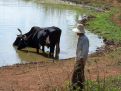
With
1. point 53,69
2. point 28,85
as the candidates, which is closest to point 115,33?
point 53,69

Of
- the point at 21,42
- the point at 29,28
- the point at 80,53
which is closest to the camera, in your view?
the point at 80,53

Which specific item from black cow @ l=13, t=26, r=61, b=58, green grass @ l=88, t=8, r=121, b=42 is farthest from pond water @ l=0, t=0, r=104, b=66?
green grass @ l=88, t=8, r=121, b=42

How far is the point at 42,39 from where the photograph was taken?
16703 mm

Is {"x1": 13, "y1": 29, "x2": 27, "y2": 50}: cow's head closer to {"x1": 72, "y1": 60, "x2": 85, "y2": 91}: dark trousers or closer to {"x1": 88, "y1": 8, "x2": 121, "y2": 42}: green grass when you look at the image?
{"x1": 88, "y1": 8, "x2": 121, "y2": 42}: green grass

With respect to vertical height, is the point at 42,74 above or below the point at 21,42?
above

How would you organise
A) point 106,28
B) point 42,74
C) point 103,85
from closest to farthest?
point 103,85 → point 42,74 → point 106,28

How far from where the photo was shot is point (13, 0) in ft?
142

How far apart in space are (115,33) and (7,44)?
6363 mm

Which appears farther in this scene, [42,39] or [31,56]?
[42,39]

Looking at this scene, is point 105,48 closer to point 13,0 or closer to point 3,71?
point 3,71

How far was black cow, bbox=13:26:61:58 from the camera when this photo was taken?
53.5 ft

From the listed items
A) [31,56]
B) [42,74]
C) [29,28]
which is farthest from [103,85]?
[29,28]

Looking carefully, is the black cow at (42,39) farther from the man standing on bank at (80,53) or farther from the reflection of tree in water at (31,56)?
the man standing on bank at (80,53)

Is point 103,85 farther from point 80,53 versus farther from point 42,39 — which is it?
point 42,39
